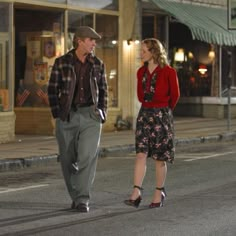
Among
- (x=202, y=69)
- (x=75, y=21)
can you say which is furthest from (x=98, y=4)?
(x=202, y=69)

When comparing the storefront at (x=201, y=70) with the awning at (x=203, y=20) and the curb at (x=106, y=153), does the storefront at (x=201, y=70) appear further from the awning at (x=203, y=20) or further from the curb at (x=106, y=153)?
the curb at (x=106, y=153)

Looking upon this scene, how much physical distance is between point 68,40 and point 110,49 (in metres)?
1.79

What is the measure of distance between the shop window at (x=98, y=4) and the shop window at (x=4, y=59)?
223 centimetres

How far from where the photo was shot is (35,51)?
17.9 meters

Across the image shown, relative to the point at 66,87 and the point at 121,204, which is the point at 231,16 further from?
the point at 66,87

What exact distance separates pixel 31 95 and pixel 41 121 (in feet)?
2.40

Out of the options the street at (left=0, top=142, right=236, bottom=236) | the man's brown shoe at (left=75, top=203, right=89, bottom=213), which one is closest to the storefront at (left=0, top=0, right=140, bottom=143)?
the street at (left=0, top=142, right=236, bottom=236)

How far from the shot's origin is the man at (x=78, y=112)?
7.97m

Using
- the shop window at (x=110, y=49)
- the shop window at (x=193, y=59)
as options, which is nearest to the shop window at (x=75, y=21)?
the shop window at (x=110, y=49)

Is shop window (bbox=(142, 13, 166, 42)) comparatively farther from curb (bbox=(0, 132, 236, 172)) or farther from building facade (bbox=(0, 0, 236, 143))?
curb (bbox=(0, 132, 236, 172))

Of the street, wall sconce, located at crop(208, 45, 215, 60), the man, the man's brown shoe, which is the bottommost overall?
the street

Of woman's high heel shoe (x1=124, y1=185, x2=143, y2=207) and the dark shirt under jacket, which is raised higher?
the dark shirt under jacket

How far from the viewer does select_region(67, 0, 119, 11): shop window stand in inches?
704

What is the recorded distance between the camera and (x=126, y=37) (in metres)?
19.4
